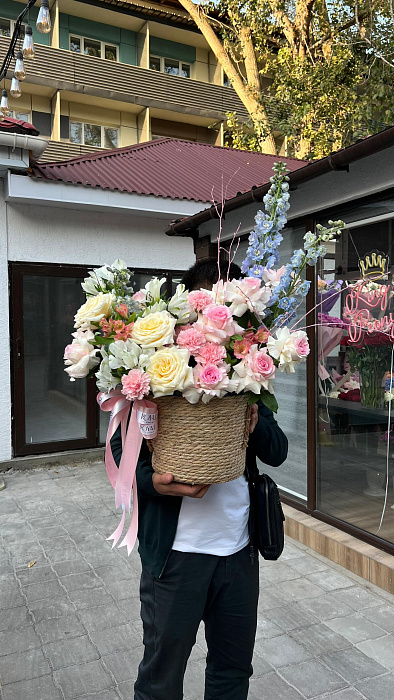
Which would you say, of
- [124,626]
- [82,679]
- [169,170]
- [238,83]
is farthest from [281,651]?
[238,83]

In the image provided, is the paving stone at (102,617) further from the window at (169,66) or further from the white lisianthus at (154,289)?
the window at (169,66)

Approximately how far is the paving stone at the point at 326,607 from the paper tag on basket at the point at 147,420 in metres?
2.25

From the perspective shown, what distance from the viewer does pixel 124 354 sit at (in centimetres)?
145

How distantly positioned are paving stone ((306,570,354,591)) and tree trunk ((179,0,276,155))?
12.4 metres

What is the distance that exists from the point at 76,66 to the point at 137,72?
2.25 meters

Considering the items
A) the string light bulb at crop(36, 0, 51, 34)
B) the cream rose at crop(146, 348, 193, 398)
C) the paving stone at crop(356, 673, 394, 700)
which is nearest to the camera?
the cream rose at crop(146, 348, 193, 398)

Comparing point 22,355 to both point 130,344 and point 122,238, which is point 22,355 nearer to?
point 122,238

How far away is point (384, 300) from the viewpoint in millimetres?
3623

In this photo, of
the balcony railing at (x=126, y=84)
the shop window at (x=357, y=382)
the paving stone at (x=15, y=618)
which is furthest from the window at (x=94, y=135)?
the paving stone at (x=15, y=618)

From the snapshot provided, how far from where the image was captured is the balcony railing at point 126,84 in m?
17.2

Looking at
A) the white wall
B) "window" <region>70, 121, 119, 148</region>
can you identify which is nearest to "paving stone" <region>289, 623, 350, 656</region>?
the white wall

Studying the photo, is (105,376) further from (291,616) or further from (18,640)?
(291,616)

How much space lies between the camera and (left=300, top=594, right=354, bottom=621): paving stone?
317cm

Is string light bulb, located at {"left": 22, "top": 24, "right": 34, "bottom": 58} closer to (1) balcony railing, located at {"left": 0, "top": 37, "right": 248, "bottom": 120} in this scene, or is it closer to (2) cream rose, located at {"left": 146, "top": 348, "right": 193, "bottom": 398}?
(2) cream rose, located at {"left": 146, "top": 348, "right": 193, "bottom": 398}
